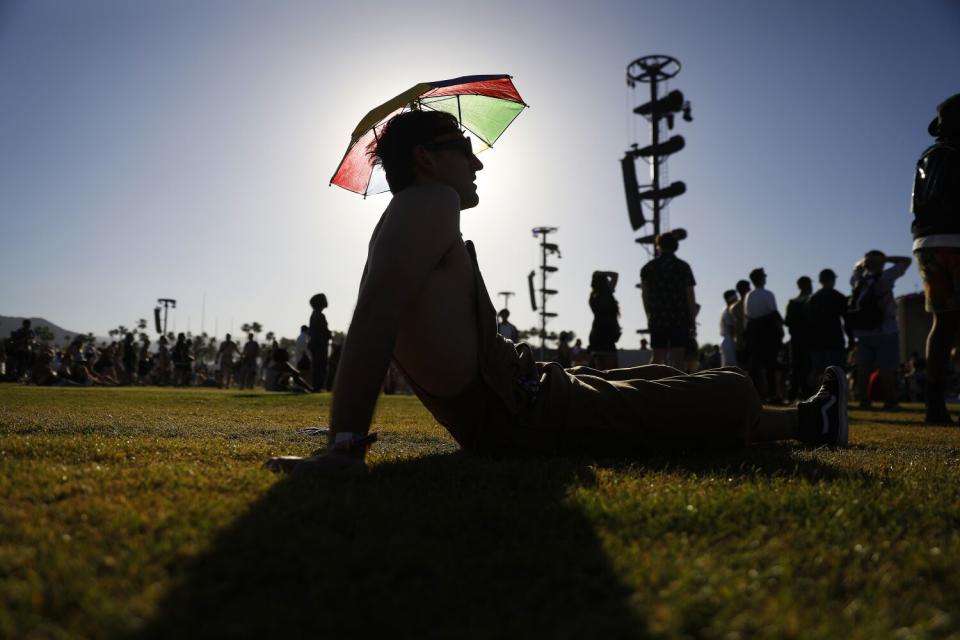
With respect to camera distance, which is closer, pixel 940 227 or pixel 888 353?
pixel 940 227

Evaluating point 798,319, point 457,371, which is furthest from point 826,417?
point 798,319

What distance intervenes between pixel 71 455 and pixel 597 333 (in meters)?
7.74

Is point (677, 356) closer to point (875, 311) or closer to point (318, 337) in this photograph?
point (875, 311)

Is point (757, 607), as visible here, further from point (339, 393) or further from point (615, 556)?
point (339, 393)

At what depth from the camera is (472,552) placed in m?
1.27

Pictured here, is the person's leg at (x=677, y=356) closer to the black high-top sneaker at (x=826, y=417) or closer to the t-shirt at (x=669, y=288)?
the t-shirt at (x=669, y=288)

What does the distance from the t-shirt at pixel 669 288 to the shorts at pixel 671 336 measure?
0.05 metres

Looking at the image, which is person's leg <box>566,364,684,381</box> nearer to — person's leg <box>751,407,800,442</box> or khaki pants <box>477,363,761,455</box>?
khaki pants <box>477,363,761,455</box>

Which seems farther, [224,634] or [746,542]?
[746,542]

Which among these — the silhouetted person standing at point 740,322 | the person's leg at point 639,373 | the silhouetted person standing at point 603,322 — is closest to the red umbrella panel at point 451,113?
the person's leg at point 639,373

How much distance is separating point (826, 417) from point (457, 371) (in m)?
2.16

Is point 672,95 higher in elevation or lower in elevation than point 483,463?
higher

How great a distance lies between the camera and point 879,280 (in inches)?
327

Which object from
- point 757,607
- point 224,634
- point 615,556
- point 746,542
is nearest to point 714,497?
point 746,542
